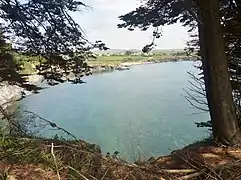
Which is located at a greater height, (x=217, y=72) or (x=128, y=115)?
(x=217, y=72)

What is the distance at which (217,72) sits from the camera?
5.49 metres

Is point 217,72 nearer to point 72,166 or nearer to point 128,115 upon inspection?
point 72,166

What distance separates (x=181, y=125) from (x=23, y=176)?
13832mm

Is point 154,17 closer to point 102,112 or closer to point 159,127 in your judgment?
point 159,127

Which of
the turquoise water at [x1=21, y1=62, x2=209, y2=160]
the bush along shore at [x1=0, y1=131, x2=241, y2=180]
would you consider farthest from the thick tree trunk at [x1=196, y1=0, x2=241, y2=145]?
the turquoise water at [x1=21, y1=62, x2=209, y2=160]

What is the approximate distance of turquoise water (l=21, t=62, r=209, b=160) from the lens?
1405cm

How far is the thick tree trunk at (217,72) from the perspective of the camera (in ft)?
17.9

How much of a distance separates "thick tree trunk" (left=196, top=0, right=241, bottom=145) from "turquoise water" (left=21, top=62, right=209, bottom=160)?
3.61 meters

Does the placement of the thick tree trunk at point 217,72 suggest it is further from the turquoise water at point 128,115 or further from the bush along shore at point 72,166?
the turquoise water at point 128,115

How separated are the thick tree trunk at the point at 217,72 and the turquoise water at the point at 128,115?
361 centimetres

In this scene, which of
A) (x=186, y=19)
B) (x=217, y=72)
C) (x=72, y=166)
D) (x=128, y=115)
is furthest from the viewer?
(x=128, y=115)

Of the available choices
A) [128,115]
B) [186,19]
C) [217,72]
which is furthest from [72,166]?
[128,115]

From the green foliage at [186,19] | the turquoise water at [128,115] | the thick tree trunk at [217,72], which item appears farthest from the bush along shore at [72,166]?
the turquoise water at [128,115]

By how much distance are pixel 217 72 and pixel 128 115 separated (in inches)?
578
